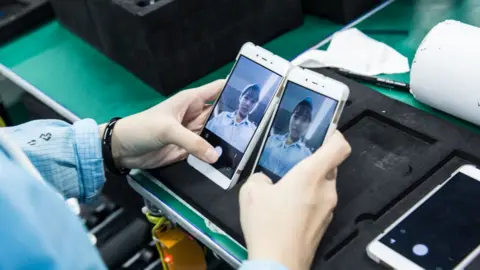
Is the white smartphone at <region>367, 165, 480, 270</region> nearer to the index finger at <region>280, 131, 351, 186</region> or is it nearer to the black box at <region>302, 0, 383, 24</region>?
the index finger at <region>280, 131, 351, 186</region>

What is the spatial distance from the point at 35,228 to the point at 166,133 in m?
0.35

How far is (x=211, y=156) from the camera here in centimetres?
77

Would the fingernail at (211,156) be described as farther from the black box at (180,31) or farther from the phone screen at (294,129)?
the black box at (180,31)

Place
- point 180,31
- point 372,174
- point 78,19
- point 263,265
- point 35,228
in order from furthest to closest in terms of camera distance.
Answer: point 78,19 < point 180,31 < point 372,174 < point 263,265 < point 35,228

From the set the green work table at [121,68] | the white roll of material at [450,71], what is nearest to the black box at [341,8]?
the green work table at [121,68]

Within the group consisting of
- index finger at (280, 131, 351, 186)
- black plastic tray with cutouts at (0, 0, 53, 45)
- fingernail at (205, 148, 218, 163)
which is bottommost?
black plastic tray with cutouts at (0, 0, 53, 45)

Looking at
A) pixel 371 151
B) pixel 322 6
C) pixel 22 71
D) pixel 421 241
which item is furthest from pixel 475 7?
pixel 22 71

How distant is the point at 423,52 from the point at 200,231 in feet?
1.30

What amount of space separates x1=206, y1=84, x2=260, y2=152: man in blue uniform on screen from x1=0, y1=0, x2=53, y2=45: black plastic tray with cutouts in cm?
72

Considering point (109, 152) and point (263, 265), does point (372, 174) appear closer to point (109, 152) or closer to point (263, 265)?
→ point (263, 265)

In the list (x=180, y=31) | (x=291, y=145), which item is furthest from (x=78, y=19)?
(x=291, y=145)

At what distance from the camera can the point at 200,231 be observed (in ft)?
2.50

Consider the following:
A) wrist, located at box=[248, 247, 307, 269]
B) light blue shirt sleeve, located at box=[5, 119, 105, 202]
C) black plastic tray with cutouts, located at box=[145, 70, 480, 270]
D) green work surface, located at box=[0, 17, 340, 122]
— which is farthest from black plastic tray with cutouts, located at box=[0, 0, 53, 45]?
wrist, located at box=[248, 247, 307, 269]

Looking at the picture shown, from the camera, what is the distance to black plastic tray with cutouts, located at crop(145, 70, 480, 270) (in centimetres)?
67
